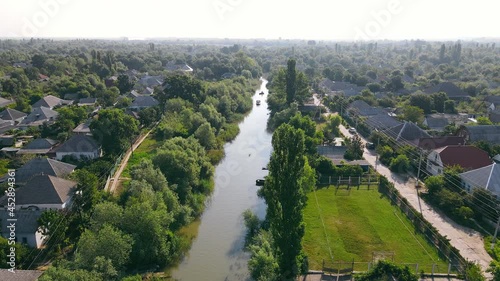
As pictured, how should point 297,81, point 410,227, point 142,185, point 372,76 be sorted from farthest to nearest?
point 372,76 < point 297,81 < point 410,227 < point 142,185

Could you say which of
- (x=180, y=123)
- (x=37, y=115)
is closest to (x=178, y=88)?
(x=180, y=123)

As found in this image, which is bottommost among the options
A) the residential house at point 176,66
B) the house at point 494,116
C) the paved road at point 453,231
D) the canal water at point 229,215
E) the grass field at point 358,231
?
the canal water at point 229,215

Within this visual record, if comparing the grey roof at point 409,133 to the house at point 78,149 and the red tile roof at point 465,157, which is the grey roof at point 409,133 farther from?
the house at point 78,149

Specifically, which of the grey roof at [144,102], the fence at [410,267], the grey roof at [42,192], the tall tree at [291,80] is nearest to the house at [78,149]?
the grey roof at [42,192]

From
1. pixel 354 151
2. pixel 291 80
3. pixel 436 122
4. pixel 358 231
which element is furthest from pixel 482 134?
pixel 291 80

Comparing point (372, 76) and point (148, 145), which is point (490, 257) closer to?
point (148, 145)

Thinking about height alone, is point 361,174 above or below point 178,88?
below

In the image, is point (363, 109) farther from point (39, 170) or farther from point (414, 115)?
point (39, 170)
